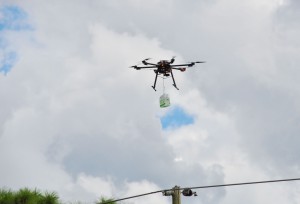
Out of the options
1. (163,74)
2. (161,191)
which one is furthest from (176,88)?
(161,191)

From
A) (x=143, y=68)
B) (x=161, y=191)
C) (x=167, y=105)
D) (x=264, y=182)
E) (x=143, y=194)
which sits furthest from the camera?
(x=143, y=68)

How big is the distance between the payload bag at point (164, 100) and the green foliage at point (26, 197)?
30.8ft

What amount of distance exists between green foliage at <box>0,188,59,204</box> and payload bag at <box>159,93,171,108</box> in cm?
939

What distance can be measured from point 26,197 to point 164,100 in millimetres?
10664

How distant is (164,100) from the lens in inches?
1052

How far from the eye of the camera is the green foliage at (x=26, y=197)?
93.7ft

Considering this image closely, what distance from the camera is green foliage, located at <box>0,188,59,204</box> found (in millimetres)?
28547

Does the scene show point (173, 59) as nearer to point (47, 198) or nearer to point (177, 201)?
point (177, 201)

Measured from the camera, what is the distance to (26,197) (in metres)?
29.1

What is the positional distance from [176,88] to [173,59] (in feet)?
7.72

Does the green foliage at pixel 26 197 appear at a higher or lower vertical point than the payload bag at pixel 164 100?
lower

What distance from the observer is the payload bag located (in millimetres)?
26586

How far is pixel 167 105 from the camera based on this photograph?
87.6ft

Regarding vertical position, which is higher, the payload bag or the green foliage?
the payload bag
